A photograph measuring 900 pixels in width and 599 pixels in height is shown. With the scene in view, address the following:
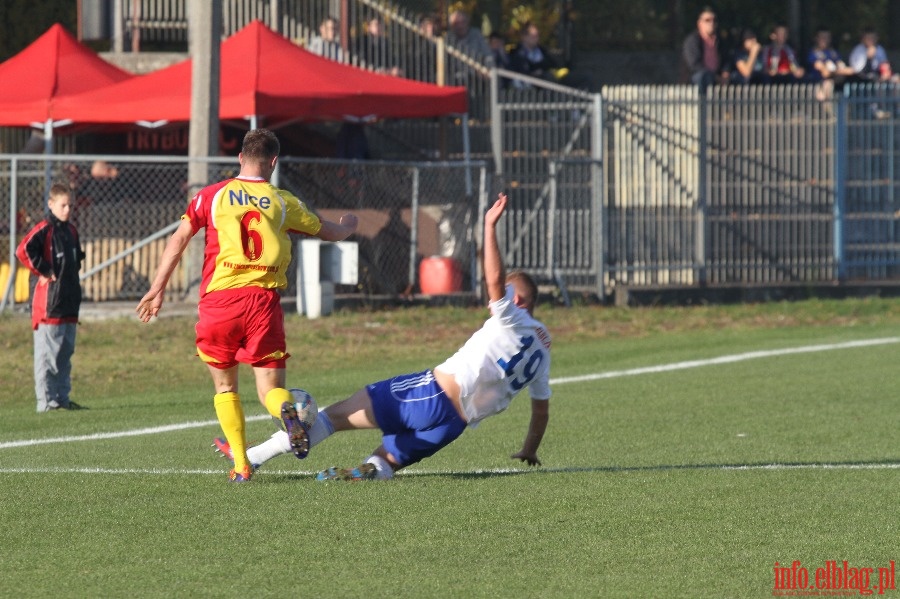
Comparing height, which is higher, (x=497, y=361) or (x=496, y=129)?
(x=496, y=129)

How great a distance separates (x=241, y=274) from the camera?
7805mm

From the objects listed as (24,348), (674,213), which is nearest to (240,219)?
(24,348)

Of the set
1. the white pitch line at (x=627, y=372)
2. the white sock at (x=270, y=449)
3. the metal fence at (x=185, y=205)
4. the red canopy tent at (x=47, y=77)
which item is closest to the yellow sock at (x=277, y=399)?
the white sock at (x=270, y=449)

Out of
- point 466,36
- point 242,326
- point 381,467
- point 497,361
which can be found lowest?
point 381,467

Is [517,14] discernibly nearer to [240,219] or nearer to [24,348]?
[24,348]

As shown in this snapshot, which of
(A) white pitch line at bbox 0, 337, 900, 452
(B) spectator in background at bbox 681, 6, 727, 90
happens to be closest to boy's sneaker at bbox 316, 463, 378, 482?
(A) white pitch line at bbox 0, 337, 900, 452

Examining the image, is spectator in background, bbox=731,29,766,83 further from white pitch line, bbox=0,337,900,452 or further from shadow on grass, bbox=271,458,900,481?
shadow on grass, bbox=271,458,900,481

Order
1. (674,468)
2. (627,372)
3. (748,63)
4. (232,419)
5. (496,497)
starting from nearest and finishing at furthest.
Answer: (496,497), (232,419), (674,468), (627,372), (748,63)

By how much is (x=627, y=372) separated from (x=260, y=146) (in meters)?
7.59

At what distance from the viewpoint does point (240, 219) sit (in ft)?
25.6

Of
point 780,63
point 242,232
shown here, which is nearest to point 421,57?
point 780,63

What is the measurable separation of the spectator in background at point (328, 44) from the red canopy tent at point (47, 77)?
2730 mm

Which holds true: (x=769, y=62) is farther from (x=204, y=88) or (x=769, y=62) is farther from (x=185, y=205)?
(x=185, y=205)

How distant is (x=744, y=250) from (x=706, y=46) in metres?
3.71
